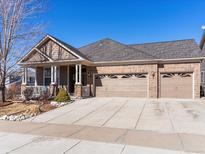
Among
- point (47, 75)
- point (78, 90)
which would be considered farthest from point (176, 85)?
point (47, 75)

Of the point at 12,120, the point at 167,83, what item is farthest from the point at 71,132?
the point at 167,83

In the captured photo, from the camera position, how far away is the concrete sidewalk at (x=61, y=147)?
5031 mm

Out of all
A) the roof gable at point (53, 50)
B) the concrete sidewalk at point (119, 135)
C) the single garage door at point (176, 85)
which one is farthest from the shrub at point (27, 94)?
the single garage door at point (176, 85)

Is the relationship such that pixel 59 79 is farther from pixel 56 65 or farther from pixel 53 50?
pixel 53 50

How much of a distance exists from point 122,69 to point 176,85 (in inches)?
194

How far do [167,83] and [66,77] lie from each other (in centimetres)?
958

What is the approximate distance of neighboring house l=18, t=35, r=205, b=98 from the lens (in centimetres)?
1652

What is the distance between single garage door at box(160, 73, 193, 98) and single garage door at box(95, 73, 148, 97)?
5.10 ft

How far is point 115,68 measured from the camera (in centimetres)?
1800

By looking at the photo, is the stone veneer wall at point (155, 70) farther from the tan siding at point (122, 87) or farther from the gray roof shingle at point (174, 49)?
the gray roof shingle at point (174, 49)

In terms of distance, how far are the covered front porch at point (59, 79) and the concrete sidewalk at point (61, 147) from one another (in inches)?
422

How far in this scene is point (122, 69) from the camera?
700 inches

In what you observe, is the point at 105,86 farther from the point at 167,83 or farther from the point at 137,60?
the point at 167,83

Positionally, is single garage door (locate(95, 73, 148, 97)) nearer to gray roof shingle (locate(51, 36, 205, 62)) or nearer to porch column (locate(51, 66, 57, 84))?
gray roof shingle (locate(51, 36, 205, 62))
